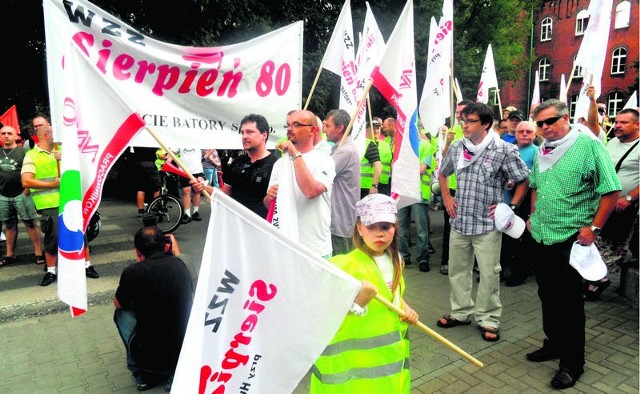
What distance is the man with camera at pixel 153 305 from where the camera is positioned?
3.22m

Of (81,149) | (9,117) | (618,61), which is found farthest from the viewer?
(618,61)

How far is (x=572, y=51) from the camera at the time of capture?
34.8 metres

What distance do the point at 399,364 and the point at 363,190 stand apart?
182 inches

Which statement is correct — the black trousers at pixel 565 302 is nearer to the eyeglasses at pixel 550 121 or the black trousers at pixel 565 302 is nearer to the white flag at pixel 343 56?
the eyeglasses at pixel 550 121

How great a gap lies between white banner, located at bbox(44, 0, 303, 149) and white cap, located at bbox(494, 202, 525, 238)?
2042 millimetres

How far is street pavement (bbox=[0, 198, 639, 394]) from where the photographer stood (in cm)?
352

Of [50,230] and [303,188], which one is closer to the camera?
[303,188]

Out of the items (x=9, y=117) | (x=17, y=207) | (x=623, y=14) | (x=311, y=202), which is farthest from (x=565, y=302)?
(x=623, y=14)

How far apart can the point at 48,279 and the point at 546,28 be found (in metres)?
40.7

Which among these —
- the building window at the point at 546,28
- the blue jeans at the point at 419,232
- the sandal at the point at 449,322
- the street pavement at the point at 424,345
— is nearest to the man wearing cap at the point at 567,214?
the street pavement at the point at 424,345

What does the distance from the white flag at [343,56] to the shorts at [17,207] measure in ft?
14.8

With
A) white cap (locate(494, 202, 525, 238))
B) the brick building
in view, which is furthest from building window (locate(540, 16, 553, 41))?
white cap (locate(494, 202, 525, 238))

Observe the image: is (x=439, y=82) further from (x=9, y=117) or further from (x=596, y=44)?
(x=9, y=117)

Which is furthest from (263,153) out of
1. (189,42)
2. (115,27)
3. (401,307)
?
(189,42)
